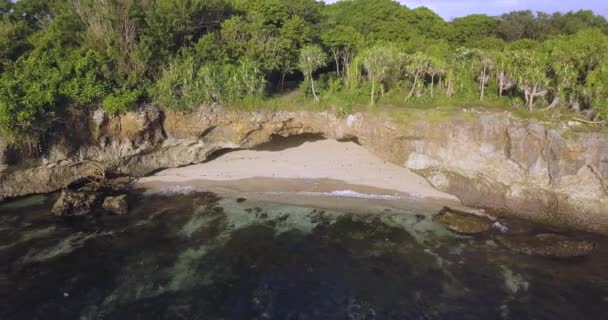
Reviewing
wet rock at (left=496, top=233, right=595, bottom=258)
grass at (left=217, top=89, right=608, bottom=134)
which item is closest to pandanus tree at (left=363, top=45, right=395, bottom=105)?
grass at (left=217, top=89, right=608, bottom=134)

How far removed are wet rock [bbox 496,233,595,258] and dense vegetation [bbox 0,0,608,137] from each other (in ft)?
30.9

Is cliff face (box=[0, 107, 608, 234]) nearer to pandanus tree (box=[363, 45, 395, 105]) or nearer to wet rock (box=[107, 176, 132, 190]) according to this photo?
Result: wet rock (box=[107, 176, 132, 190])

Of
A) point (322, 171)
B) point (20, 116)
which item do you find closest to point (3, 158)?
point (20, 116)

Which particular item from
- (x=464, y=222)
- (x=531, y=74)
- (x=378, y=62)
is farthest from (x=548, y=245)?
(x=378, y=62)

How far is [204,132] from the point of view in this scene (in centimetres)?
3603

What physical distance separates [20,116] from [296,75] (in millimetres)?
29579

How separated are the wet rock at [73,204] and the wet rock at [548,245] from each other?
29.1 m

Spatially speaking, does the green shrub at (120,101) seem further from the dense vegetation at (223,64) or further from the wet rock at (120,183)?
the wet rock at (120,183)

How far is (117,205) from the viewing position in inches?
1223

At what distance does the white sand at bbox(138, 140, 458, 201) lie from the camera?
33781 mm

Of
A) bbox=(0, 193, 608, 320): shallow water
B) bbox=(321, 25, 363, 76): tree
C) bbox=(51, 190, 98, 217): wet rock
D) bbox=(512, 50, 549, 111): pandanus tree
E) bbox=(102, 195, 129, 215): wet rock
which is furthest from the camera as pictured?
bbox=(321, 25, 363, 76): tree

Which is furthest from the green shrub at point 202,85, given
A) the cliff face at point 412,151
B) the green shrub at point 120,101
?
the green shrub at point 120,101

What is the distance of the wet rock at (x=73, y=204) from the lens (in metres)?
Result: 30.4

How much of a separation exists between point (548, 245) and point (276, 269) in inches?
653
